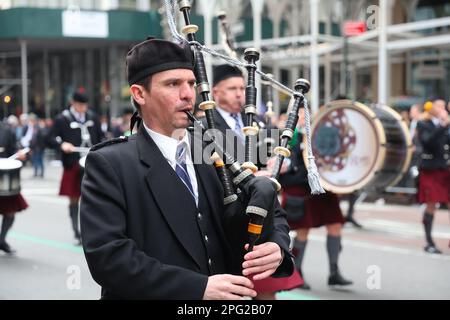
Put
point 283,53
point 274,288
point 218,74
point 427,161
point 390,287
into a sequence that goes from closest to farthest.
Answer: point 274,288 → point 218,74 → point 390,287 → point 427,161 → point 283,53

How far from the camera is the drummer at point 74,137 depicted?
29.1 ft

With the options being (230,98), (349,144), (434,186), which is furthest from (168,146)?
(434,186)

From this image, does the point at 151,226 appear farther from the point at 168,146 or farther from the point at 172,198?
the point at 168,146

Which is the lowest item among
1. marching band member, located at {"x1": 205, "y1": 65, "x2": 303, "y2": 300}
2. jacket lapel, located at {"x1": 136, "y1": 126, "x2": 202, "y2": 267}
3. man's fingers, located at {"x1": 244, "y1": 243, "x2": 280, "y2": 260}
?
man's fingers, located at {"x1": 244, "y1": 243, "x2": 280, "y2": 260}

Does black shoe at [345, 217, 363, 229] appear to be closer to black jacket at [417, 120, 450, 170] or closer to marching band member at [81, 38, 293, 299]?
black jacket at [417, 120, 450, 170]

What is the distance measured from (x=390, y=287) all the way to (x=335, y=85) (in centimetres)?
1462

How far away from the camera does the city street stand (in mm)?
6234

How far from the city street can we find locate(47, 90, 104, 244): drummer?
2.16 feet

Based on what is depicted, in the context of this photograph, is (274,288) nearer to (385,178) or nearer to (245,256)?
(245,256)

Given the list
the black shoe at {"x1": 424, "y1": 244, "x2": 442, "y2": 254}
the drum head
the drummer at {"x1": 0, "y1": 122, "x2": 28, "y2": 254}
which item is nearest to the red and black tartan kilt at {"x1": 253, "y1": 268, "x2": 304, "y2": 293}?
the black shoe at {"x1": 424, "y1": 244, "x2": 442, "y2": 254}

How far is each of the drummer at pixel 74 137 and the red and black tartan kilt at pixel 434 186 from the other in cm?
415
